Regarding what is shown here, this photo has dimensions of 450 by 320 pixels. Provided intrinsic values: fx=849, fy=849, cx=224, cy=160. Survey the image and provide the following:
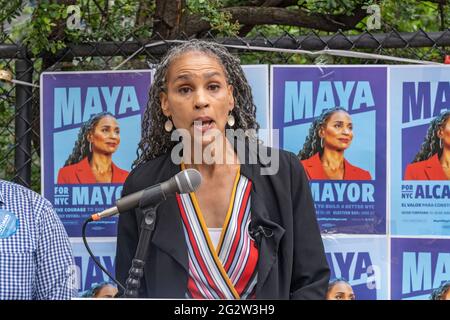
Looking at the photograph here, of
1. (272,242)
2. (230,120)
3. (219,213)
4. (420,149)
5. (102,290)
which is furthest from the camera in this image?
(102,290)

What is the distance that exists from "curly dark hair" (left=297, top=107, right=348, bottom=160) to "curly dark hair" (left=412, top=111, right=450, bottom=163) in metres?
0.37

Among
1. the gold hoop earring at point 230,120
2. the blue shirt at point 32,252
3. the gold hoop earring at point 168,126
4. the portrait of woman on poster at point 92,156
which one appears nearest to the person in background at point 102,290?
the portrait of woman on poster at point 92,156

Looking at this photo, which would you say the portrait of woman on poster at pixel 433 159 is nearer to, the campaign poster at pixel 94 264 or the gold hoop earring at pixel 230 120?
the gold hoop earring at pixel 230 120

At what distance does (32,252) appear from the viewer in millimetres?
2502

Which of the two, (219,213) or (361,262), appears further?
(361,262)

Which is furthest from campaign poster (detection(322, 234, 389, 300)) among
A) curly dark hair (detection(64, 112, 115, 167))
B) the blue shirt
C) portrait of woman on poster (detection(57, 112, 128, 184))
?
the blue shirt

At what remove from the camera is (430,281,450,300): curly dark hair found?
3664 millimetres

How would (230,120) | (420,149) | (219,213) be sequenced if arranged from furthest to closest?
(420,149), (230,120), (219,213)

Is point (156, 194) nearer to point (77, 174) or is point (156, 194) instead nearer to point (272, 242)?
point (272, 242)

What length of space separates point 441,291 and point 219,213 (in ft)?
4.04

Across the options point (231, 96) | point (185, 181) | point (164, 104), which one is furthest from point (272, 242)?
point (164, 104)

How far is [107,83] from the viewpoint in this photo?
382 cm
